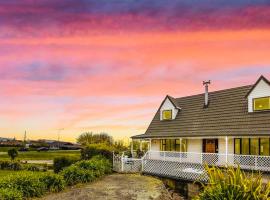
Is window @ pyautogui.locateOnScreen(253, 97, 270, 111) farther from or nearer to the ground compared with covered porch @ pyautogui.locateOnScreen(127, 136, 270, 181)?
farther from the ground

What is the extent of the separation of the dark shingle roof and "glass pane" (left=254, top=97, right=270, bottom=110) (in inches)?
19.7

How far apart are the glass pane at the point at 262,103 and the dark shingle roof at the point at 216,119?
1.64ft

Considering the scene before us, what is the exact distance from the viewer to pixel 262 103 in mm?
30141

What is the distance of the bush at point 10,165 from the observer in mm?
46875

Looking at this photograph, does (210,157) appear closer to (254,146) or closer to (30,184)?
(254,146)

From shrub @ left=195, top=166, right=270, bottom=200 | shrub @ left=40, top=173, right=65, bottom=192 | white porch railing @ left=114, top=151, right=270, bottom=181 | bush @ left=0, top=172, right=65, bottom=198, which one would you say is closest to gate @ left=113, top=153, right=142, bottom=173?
white porch railing @ left=114, top=151, right=270, bottom=181

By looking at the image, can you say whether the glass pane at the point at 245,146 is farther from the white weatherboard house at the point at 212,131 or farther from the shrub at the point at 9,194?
the shrub at the point at 9,194

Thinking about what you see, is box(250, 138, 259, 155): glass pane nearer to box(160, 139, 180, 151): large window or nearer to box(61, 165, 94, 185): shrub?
box(160, 139, 180, 151): large window

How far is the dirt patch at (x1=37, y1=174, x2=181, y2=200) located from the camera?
20719 millimetres

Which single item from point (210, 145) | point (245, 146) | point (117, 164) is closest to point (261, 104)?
point (245, 146)

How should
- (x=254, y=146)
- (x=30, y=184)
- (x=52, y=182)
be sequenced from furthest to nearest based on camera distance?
1. (x=254, y=146)
2. (x=52, y=182)
3. (x=30, y=184)

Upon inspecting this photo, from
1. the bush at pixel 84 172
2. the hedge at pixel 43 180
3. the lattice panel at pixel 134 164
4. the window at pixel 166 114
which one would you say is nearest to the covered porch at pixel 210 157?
the lattice panel at pixel 134 164

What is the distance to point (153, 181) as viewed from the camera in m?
26.2

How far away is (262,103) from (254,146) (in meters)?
3.29
